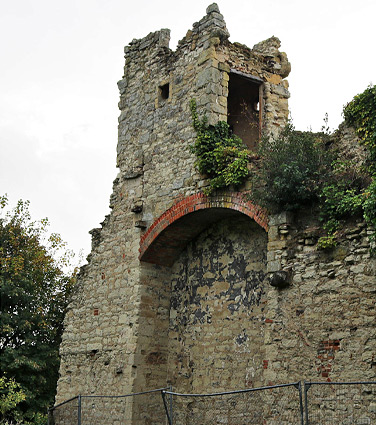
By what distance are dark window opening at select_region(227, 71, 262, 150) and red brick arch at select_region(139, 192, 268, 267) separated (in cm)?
Result: 334

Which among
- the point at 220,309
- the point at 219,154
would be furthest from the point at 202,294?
the point at 219,154

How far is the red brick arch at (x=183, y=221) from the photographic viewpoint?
10.5 meters

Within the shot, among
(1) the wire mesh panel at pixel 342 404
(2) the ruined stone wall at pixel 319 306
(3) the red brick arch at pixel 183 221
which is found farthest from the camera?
(3) the red brick arch at pixel 183 221

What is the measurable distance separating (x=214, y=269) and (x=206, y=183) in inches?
70.6

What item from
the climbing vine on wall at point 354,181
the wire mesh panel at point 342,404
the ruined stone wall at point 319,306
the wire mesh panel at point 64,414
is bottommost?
the wire mesh panel at point 64,414

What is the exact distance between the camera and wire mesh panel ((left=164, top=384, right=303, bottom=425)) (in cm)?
827

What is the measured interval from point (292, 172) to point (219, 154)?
210 cm

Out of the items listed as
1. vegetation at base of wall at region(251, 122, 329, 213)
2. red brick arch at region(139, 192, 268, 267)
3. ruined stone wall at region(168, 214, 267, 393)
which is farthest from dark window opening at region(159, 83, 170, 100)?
vegetation at base of wall at region(251, 122, 329, 213)

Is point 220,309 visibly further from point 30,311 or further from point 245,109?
point 30,311

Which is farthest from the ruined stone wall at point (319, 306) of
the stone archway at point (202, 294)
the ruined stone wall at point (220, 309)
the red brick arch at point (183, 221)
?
the ruined stone wall at point (220, 309)

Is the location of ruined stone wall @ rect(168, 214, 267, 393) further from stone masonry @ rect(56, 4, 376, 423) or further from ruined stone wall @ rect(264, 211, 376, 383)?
ruined stone wall @ rect(264, 211, 376, 383)

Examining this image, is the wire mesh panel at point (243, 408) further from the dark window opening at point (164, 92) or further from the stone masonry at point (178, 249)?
the dark window opening at point (164, 92)

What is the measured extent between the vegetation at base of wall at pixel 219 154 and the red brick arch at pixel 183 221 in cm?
29

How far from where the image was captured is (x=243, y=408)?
1020cm
